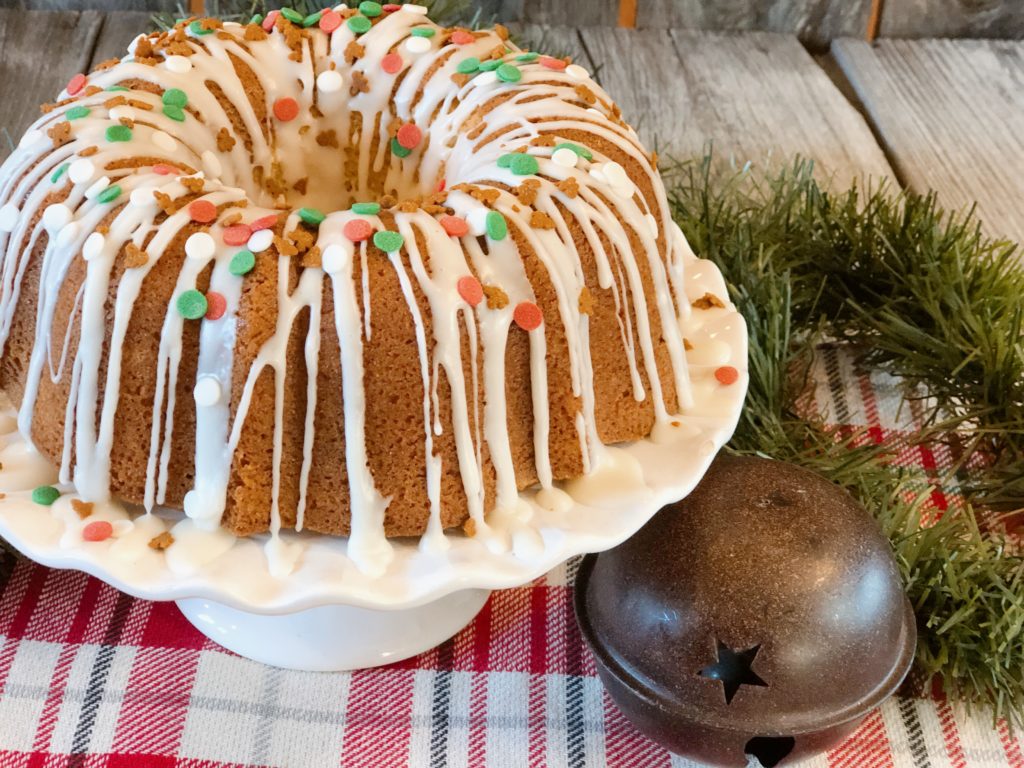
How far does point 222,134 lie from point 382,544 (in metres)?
0.51

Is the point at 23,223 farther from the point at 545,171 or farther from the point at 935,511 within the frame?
the point at 935,511

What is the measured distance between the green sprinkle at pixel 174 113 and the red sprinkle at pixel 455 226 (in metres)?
0.34

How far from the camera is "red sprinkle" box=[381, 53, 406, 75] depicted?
3.84 feet

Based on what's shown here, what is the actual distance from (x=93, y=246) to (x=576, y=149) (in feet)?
1.49

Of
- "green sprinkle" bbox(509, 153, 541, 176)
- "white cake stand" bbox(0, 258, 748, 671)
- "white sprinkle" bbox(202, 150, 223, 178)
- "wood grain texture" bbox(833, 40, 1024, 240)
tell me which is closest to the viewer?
"white cake stand" bbox(0, 258, 748, 671)

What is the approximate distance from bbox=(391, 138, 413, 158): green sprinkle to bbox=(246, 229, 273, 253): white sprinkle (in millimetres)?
358

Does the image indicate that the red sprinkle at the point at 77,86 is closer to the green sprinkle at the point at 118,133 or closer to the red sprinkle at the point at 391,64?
the green sprinkle at the point at 118,133

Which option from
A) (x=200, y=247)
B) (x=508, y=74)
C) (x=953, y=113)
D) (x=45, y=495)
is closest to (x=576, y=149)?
(x=508, y=74)

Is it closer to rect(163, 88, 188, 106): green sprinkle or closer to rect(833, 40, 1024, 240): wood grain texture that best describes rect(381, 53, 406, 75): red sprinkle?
rect(163, 88, 188, 106): green sprinkle

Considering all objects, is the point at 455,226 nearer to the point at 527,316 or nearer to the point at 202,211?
the point at 527,316

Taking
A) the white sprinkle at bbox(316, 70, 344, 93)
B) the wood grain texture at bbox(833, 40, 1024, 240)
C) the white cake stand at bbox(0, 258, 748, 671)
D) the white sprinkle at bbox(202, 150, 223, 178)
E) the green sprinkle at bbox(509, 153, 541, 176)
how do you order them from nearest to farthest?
the white cake stand at bbox(0, 258, 748, 671)
the green sprinkle at bbox(509, 153, 541, 176)
the white sprinkle at bbox(202, 150, 223, 178)
the white sprinkle at bbox(316, 70, 344, 93)
the wood grain texture at bbox(833, 40, 1024, 240)

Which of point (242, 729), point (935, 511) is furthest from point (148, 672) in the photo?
point (935, 511)

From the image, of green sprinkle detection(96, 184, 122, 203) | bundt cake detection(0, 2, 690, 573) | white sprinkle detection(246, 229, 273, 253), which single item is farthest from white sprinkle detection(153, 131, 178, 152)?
white sprinkle detection(246, 229, 273, 253)

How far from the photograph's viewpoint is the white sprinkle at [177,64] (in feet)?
3.57
